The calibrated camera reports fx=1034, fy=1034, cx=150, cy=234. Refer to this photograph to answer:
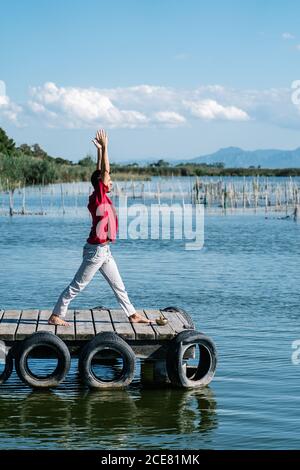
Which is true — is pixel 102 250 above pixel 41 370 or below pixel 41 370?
above

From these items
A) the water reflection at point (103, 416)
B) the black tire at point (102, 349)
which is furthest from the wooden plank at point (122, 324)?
the water reflection at point (103, 416)

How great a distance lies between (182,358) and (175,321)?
3.74 ft

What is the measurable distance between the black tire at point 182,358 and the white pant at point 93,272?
→ 923 mm

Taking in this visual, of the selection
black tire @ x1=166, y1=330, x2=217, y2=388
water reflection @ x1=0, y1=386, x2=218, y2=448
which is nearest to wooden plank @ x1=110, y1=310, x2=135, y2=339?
black tire @ x1=166, y1=330, x2=217, y2=388

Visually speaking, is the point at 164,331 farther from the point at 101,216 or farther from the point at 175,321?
the point at 101,216

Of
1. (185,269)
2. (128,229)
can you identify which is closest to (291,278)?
(185,269)

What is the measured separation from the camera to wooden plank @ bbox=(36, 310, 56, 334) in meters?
13.0

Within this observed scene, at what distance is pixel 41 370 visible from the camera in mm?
14461

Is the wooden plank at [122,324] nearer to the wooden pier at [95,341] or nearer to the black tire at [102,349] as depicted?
the wooden pier at [95,341]

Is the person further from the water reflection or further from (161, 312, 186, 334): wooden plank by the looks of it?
the water reflection

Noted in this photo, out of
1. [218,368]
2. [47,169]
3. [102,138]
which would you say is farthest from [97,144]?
[47,169]
